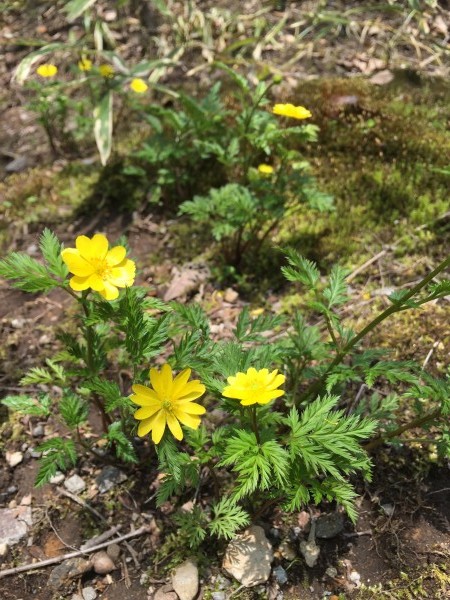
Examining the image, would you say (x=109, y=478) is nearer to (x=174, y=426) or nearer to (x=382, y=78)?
(x=174, y=426)

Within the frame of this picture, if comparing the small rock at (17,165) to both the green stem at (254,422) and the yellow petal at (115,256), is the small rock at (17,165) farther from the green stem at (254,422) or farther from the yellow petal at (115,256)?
the green stem at (254,422)

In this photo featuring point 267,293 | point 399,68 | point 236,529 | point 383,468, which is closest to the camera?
point 236,529

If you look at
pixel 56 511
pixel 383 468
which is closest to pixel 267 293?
pixel 383 468

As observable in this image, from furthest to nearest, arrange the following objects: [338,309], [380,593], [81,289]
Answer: [338,309]
[380,593]
[81,289]

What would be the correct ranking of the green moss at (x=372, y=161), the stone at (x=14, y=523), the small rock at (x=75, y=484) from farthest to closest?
the green moss at (x=372, y=161) < the small rock at (x=75, y=484) < the stone at (x=14, y=523)

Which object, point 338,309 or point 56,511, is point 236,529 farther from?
point 338,309

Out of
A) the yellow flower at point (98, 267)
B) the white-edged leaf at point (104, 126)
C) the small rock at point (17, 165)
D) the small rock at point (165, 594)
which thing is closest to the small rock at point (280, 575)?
the small rock at point (165, 594)
